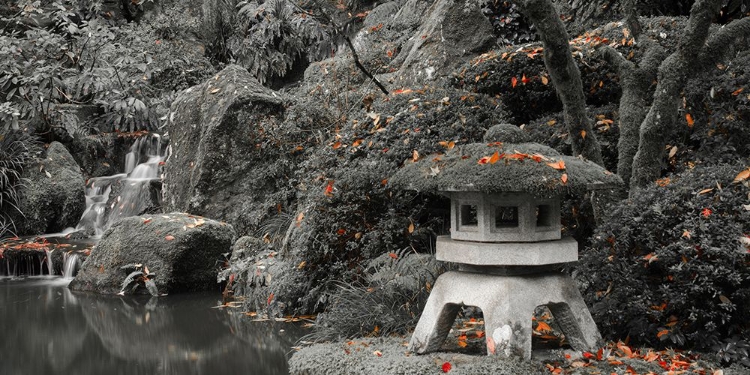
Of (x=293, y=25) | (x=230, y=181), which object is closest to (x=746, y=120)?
(x=230, y=181)

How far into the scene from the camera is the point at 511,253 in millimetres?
4246

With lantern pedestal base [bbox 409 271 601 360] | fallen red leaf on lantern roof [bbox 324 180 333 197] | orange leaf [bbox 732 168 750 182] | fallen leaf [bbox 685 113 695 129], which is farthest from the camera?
fallen red leaf on lantern roof [bbox 324 180 333 197]

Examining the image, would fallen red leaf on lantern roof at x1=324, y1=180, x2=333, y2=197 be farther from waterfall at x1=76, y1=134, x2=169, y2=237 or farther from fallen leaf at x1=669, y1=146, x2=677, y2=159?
waterfall at x1=76, y1=134, x2=169, y2=237

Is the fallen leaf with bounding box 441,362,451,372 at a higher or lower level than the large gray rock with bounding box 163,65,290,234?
lower

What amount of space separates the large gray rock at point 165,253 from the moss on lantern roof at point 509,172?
5.29 meters

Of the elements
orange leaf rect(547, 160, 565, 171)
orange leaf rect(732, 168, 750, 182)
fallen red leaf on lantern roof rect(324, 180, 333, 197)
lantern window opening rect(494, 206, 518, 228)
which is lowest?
lantern window opening rect(494, 206, 518, 228)

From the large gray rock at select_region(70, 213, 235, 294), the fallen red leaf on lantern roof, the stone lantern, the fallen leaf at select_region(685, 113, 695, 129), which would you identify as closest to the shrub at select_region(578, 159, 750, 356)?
the stone lantern

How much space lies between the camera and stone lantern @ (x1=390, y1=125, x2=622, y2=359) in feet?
13.7

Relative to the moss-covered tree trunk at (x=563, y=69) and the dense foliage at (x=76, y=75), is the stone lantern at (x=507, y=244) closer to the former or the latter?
the moss-covered tree trunk at (x=563, y=69)

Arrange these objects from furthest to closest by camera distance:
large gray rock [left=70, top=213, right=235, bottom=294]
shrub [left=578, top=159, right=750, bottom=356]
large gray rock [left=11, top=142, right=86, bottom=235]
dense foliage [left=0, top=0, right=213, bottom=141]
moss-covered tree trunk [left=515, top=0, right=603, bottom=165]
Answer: dense foliage [left=0, top=0, right=213, bottom=141]
large gray rock [left=11, top=142, right=86, bottom=235]
large gray rock [left=70, top=213, right=235, bottom=294]
moss-covered tree trunk [left=515, top=0, right=603, bottom=165]
shrub [left=578, top=159, right=750, bottom=356]

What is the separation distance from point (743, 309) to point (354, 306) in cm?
283

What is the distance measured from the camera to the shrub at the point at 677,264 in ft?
14.4

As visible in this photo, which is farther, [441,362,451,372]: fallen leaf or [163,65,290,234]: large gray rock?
[163,65,290,234]: large gray rock

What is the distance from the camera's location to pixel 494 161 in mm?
4227
